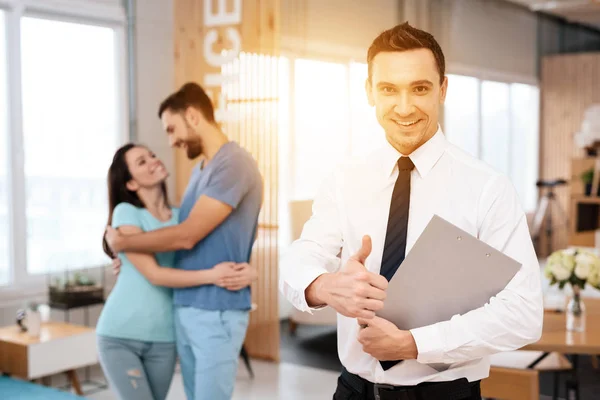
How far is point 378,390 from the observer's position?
4.70 feet

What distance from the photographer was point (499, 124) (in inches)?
388

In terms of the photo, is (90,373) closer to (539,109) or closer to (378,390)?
(378,390)

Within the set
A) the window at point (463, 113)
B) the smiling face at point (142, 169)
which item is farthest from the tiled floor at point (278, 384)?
the window at point (463, 113)

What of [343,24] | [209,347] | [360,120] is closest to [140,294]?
[209,347]

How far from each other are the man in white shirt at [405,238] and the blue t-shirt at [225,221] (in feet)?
3.04

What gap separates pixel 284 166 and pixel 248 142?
1240 millimetres

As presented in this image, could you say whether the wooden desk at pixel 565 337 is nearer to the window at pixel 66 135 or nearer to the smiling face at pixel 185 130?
the smiling face at pixel 185 130

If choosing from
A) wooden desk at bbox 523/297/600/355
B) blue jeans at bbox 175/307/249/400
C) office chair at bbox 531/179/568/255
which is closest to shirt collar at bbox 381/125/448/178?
blue jeans at bbox 175/307/249/400

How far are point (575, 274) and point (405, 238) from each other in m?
2.03

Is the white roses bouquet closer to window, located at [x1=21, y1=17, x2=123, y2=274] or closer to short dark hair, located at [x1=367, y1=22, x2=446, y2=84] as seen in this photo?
short dark hair, located at [x1=367, y1=22, x2=446, y2=84]

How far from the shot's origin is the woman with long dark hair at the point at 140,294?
2.35 metres

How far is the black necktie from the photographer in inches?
56.4

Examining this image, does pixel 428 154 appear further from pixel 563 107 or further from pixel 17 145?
pixel 563 107

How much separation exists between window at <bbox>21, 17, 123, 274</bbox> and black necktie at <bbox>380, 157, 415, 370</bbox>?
12.8 ft
